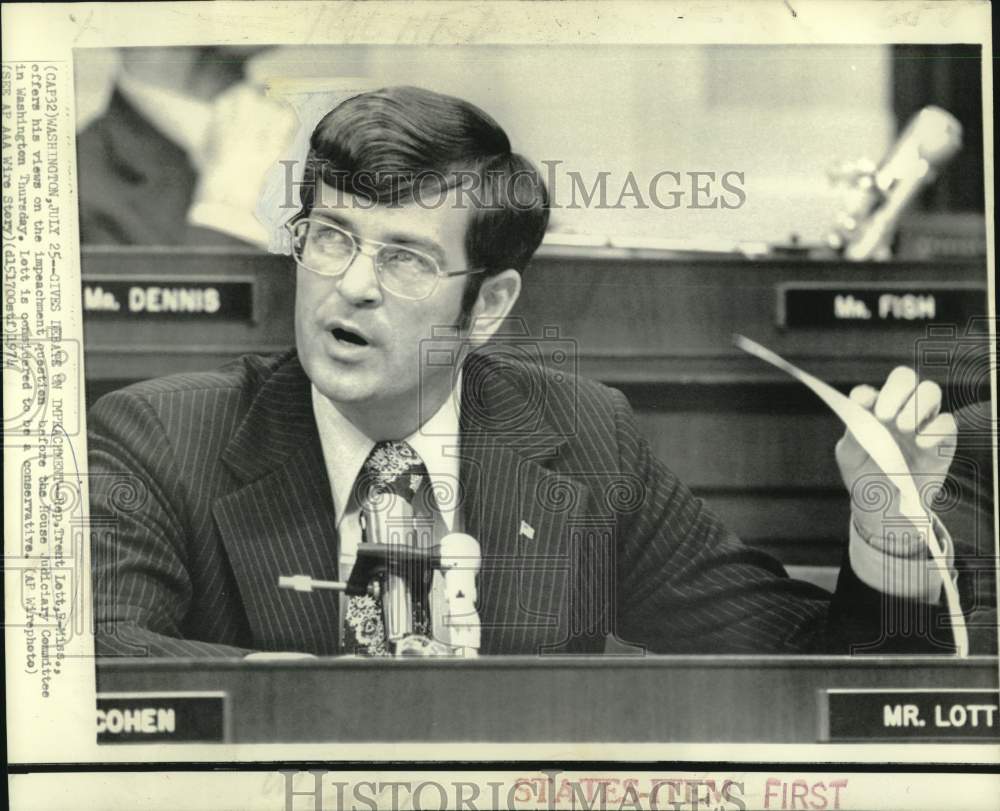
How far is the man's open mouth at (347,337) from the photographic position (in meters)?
2.36

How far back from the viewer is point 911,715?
241 cm

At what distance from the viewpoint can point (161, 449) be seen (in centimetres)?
240

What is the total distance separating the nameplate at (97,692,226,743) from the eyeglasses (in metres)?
0.96

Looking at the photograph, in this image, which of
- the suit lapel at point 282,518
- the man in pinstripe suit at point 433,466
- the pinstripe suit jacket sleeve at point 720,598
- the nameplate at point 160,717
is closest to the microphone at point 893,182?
the man in pinstripe suit at point 433,466

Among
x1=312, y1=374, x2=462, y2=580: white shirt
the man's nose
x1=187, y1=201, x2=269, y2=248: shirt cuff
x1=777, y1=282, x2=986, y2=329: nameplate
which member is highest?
x1=187, y1=201, x2=269, y2=248: shirt cuff

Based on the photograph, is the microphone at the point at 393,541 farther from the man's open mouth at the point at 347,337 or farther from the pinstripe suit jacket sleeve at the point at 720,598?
the pinstripe suit jacket sleeve at the point at 720,598

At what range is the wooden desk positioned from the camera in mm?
2377

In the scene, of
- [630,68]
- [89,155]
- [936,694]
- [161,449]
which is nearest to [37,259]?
[89,155]

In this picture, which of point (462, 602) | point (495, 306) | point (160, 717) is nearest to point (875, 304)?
point (495, 306)

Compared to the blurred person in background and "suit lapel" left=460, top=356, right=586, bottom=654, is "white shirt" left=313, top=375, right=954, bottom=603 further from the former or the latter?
the blurred person in background

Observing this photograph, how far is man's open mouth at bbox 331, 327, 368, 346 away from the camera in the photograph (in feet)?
7.75

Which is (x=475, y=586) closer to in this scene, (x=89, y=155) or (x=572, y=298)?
(x=572, y=298)

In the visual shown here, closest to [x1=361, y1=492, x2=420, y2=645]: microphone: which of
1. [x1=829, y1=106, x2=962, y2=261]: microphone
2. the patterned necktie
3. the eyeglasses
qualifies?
the patterned necktie

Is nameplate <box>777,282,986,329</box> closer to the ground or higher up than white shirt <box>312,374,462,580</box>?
higher up
